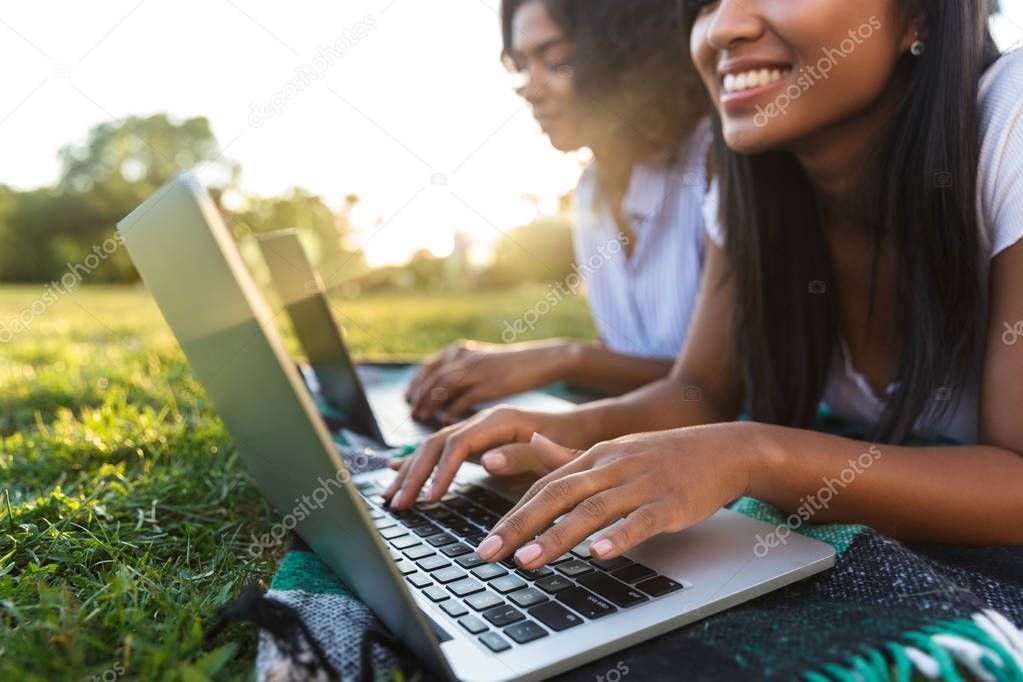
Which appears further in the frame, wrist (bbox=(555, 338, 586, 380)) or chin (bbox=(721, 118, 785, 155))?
wrist (bbox=(555, 338, 586, 380))

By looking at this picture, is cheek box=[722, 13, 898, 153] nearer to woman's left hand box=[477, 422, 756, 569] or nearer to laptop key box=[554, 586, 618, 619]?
woman's left hand box=[477, 422, 756, 569]

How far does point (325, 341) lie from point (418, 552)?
904 millimetres

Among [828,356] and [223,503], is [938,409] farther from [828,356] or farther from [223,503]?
[223,503]

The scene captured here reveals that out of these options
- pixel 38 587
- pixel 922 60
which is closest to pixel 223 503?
pixel 38 587

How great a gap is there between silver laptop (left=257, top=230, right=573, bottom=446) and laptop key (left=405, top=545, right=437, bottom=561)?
651 mm

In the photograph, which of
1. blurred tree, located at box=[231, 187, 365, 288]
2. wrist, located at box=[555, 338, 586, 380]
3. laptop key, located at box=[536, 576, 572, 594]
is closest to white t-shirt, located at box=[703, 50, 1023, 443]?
laptop key, located at box=[536, 576, 572, 594]

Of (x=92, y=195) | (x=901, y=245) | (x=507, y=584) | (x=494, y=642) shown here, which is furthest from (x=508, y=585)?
(x=92, y=195)

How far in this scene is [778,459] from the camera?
107 cm

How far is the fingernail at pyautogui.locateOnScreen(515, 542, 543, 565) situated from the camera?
2.85 feet

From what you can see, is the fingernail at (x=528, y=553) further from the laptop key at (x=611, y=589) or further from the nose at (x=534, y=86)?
the nose at (x=534, y=86)

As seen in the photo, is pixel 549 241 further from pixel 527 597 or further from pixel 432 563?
pixel 527 597

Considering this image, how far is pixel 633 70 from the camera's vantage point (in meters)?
2.51

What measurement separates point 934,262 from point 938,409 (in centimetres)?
29

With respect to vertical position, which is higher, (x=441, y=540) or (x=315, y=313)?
(x=315, y=313)
